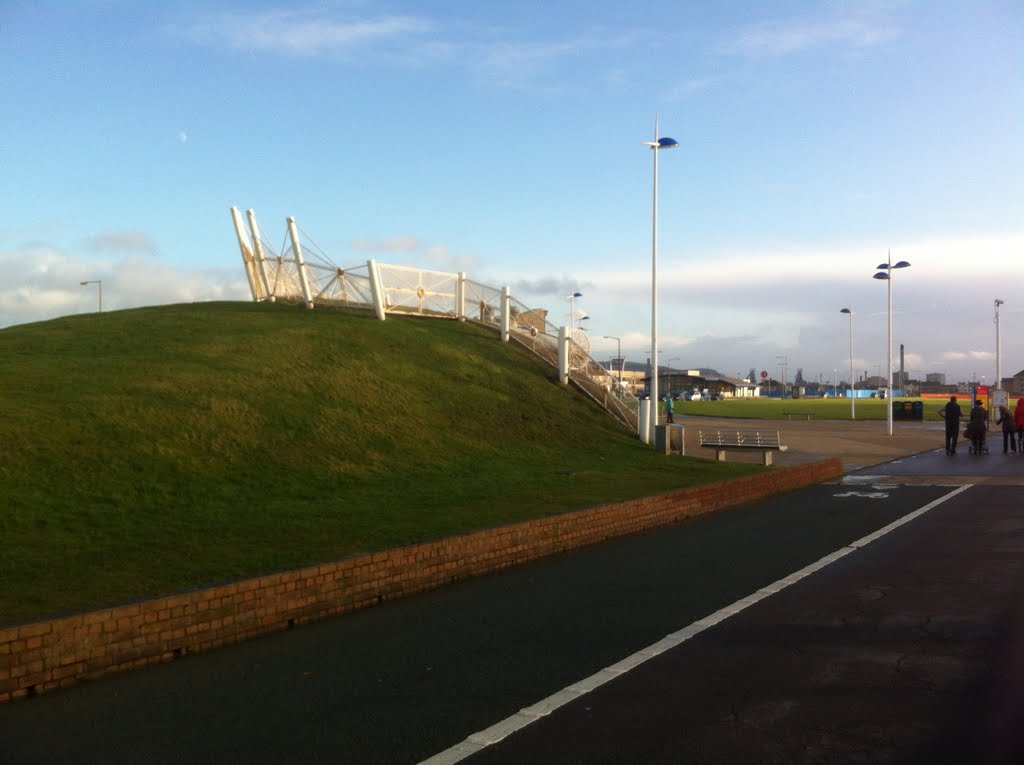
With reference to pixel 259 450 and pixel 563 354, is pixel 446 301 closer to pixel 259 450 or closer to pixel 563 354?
pixel 563 354

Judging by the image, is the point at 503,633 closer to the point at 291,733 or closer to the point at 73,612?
the point at 291,733

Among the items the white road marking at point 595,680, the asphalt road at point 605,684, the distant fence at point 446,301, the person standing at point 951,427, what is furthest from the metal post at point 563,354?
the asphalt road at point 605,684

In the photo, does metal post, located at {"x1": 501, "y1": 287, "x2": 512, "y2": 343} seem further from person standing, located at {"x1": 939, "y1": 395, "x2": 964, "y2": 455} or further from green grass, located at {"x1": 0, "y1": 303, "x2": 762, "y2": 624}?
person standing, located at {"x1": 939, "y1": 395, "x2": 964, "y2": 455}

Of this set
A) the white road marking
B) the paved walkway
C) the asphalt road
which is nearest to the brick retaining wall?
the asphalt road

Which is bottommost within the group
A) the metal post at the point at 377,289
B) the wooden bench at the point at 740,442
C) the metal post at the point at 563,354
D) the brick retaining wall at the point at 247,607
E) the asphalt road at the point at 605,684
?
the asphalt road at the point at 605,684

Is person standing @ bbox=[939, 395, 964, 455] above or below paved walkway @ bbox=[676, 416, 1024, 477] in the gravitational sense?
above

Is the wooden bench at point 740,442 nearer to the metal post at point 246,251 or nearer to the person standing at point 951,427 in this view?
the person standing at point 951,427

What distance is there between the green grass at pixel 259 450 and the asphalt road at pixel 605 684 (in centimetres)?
146

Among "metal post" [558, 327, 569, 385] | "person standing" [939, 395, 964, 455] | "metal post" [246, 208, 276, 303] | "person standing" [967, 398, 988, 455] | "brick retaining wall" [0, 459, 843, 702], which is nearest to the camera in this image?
"brick retaining wall" [0, 459, 843, 702]

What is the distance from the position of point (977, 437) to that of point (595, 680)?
28469mm

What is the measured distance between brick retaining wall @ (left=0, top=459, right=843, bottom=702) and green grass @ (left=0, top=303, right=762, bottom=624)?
0.69 m

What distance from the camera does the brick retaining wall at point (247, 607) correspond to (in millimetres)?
5945

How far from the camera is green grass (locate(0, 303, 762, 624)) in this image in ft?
31.3

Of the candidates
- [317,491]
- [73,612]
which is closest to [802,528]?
[317,491]
